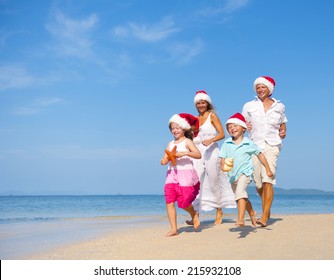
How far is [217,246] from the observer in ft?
18.3

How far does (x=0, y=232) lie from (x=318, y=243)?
6014 millimetres

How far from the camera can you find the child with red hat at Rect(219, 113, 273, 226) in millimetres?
6098

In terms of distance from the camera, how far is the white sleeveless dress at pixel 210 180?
7.66m

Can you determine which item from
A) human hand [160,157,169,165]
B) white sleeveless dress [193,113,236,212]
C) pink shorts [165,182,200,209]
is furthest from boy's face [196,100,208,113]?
pink shorts [165,182,200,209]

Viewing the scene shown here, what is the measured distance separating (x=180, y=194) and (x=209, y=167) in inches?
50.7

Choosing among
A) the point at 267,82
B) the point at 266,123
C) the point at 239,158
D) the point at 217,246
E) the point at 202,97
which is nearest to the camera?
the point at 217,246

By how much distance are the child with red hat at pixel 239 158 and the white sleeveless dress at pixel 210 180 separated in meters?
1.14

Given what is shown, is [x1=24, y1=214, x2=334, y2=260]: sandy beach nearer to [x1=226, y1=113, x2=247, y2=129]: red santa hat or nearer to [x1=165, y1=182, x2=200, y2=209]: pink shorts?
[x1=165, y1=182, x2=200, y2=209]: pink shorts

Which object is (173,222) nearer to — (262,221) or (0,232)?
(262,221)

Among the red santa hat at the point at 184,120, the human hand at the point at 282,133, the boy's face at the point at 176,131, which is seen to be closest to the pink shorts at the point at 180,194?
the boy's face at the point at 176,131

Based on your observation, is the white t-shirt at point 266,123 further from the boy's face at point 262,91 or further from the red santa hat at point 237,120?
the red santa hat at point 237,120

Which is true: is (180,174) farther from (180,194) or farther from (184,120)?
(184,120)

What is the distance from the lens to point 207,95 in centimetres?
773

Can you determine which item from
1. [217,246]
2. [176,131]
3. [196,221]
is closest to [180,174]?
[176,131]
